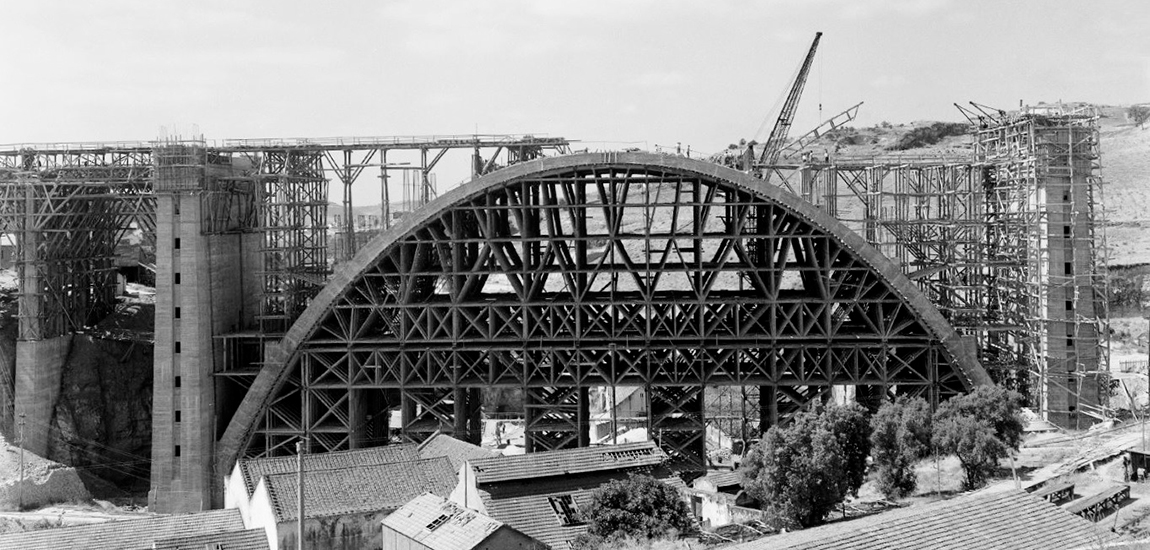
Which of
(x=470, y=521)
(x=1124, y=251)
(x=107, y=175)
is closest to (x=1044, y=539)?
(x=470, y=521)

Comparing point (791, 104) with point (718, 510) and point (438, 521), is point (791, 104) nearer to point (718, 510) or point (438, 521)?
point (718, 510)

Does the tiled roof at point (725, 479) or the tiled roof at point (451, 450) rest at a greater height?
the tiled roof at point (451, 450)

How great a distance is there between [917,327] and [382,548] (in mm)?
25458

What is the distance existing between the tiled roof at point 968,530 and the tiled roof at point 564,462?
10.9 meters

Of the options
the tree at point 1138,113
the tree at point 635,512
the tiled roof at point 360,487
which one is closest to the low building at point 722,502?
the tree at point 635,512

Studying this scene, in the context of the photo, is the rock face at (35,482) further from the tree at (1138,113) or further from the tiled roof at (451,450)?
the tree at (1138,113)

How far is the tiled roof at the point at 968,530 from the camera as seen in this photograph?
24.0 m

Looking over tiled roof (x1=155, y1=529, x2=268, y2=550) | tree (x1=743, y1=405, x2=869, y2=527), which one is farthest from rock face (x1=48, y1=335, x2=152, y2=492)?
tree (x1=743, y1=405, x2=869, y2=527)

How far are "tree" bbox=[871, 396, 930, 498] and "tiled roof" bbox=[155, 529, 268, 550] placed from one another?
20.1 meters

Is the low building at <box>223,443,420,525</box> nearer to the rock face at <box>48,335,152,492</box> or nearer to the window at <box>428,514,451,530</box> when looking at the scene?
the window at <box>428,514,451,530</box>

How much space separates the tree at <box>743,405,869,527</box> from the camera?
33938mm

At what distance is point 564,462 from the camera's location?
37000 millimetres

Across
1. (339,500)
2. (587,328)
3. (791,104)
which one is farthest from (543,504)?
(791,104)

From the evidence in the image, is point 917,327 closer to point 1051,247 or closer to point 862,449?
point 1051,247
